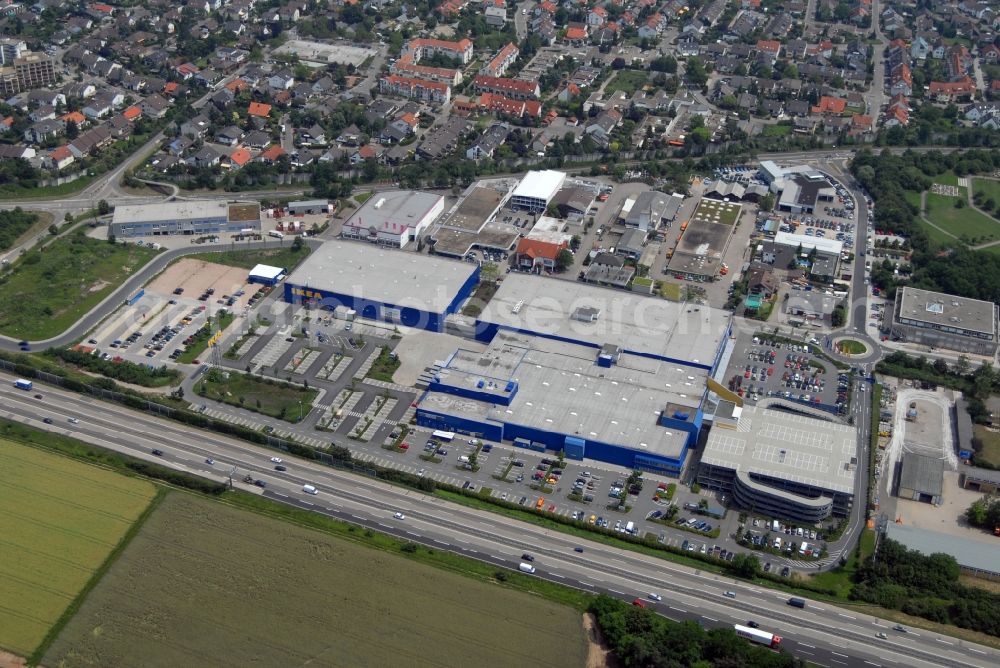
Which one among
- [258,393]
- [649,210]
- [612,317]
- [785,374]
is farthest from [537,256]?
[258,393]

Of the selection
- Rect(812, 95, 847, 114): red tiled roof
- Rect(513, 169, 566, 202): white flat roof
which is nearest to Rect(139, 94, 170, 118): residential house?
Rect(513, 169, 566, 202): white flat roof

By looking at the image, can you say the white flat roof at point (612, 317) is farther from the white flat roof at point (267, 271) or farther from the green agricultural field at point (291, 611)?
the green agricultural field at point (291, 611)

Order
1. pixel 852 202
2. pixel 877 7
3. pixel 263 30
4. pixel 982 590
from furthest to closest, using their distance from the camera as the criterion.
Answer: pixel 877 7 → pixel 263 30 → pixel 852 202 → pixel 982 590

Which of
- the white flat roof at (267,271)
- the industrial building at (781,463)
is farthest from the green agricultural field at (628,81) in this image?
the industrial building at (781,463)

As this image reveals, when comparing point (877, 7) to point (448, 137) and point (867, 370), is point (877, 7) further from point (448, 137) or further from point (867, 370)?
point (867, 370)

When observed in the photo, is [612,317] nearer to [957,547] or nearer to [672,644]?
[957,547]

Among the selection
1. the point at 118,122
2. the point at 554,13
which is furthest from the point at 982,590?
the point at 554,13
